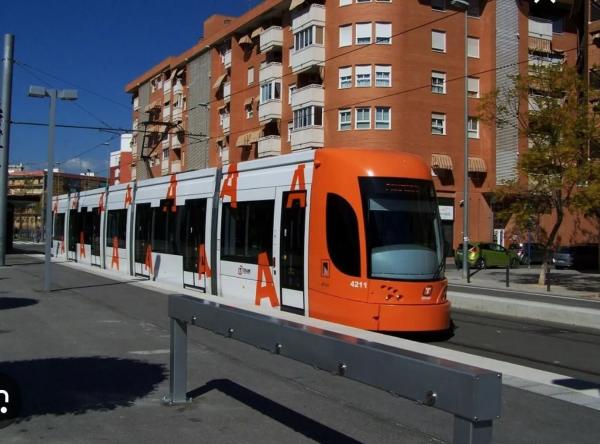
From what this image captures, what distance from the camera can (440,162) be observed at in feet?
139

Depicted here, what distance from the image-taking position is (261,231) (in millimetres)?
13141

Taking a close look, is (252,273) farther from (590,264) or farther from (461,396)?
(590,264)

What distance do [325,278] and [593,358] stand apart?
4.15m

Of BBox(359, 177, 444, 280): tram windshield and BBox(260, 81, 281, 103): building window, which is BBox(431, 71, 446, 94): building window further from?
BBox(359, 177, 444, 280): tram windshield

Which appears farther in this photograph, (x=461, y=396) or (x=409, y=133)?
(x=409, y=133)

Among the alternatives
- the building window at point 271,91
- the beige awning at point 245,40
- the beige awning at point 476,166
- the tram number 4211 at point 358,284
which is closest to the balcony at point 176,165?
the beige awning at point 245,40

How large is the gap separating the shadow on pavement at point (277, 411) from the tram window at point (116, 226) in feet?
56.6

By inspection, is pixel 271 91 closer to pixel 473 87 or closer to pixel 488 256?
pixel 473 87

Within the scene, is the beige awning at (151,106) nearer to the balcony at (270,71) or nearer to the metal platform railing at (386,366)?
the balcony at (270,71)

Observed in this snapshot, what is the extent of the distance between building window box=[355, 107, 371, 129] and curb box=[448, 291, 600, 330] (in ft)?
87.4

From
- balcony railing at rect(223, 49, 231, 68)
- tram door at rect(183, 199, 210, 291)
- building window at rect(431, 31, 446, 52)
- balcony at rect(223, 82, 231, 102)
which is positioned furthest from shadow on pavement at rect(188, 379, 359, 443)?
balcony railing at rect(223, 49, 231, 68)

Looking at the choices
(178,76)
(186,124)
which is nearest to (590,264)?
(186,124)

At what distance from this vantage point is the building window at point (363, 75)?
4159 cm

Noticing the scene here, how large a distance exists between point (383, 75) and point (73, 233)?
21.1m
